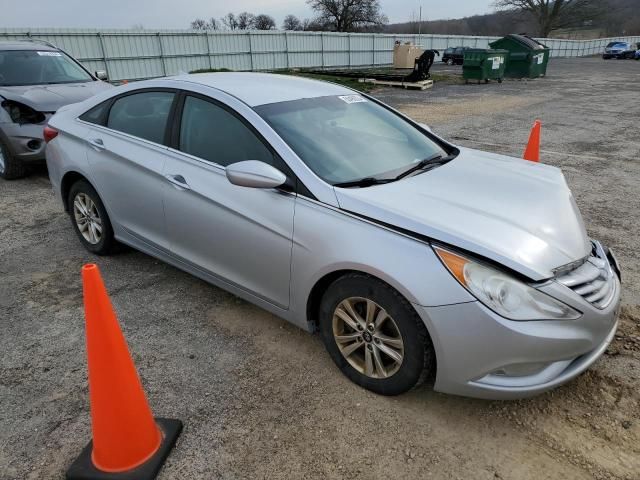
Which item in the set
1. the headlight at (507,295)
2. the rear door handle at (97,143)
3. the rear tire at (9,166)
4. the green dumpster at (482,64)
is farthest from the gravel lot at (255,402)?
the green dumpster at (482,64)

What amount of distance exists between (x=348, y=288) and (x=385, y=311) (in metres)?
0.23

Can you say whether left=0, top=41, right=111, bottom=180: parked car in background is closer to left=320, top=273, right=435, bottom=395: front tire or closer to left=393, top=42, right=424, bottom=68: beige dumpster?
left=320, top=273, right=435, bottom=395: front tire

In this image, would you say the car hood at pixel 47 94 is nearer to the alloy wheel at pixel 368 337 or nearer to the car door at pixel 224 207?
the car door at pixel 224 207

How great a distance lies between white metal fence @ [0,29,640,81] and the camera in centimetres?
1981

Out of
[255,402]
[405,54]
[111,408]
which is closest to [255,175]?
[255,402]

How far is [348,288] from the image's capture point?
252 cm

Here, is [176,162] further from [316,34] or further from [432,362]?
[316,34]

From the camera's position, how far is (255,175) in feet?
8.73

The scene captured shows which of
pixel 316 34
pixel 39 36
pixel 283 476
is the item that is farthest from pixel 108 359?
pixel 316 34

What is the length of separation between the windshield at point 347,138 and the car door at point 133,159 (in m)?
0.94

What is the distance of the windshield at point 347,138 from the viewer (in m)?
2.88

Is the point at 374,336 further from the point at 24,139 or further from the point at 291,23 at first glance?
the point at 291,23

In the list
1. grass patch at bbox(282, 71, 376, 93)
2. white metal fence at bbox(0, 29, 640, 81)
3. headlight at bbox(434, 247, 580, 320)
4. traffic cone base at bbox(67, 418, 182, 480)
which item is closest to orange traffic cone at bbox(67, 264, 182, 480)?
traffic cone base at bbox(67, 418, 182, 480)

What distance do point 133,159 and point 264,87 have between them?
3.65 ft
